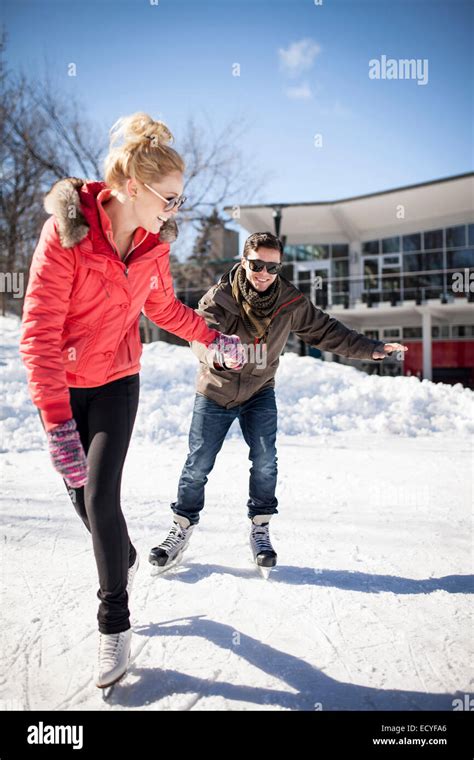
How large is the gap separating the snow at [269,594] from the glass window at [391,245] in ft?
54.9

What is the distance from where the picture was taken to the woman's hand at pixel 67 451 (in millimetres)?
1582

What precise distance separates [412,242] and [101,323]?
805 inches

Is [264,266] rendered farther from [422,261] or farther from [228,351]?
[422,261]

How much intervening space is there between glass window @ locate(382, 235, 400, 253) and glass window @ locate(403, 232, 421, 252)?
0.28 m

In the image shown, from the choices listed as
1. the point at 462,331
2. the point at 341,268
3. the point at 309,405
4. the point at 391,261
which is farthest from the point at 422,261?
the point at 309,405

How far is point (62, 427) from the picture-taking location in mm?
1589

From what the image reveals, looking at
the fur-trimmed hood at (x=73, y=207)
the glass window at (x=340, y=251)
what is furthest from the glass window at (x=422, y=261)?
the fur-trimmed hood at (x=73, y=207)

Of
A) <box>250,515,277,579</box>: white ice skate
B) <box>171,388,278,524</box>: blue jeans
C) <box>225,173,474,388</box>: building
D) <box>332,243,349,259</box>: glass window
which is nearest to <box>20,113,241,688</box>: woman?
<box>171,388,278,524</box>: blue jeans

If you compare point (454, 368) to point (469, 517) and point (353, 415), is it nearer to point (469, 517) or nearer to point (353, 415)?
point (353, 415)

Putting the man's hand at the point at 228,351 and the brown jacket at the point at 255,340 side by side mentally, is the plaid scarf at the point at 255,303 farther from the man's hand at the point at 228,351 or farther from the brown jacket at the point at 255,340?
the man's hand at the point at 228,351

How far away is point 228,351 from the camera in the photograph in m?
2.42
